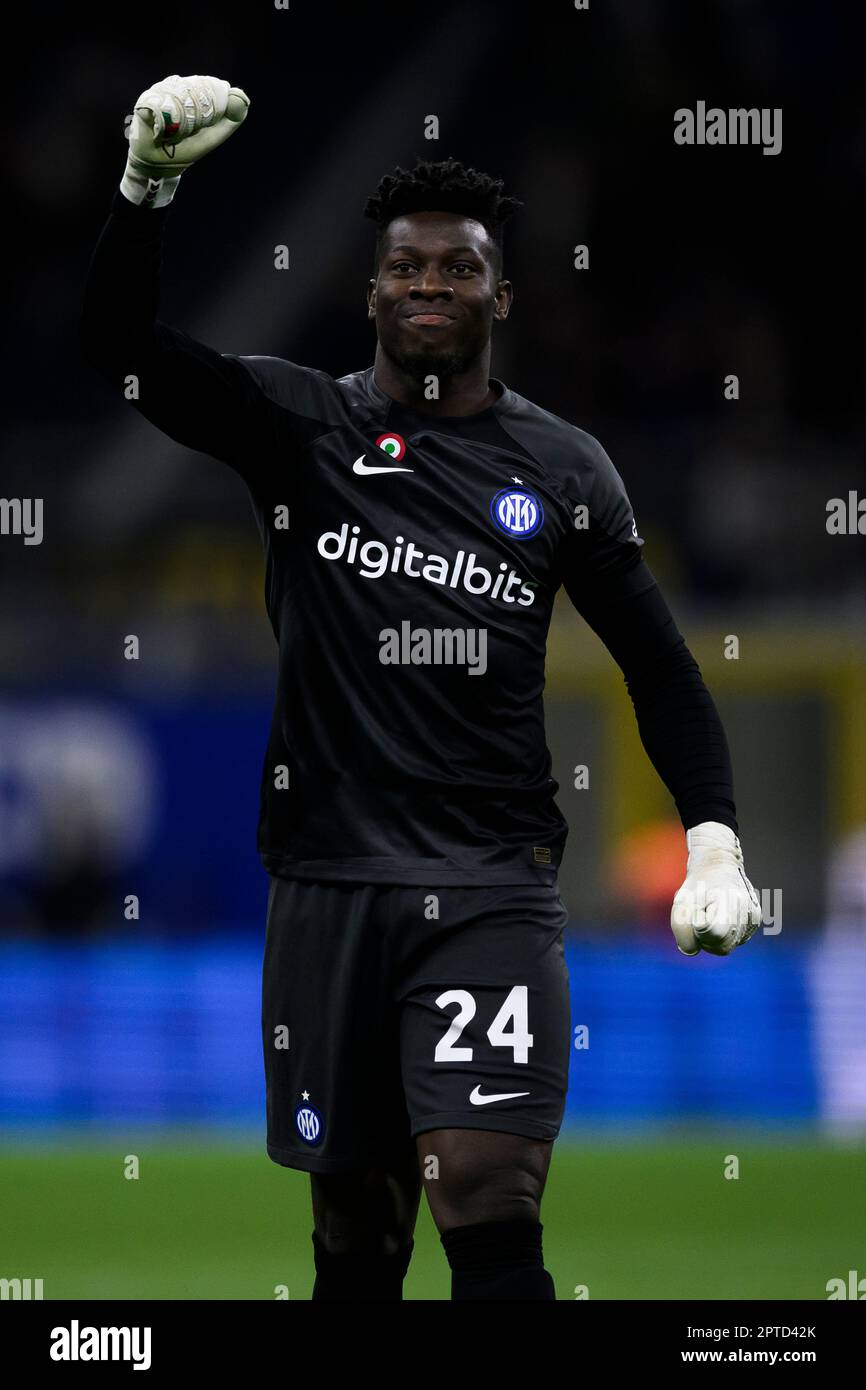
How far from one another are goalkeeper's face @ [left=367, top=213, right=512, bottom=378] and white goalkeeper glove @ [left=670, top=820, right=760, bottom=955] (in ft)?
3.49

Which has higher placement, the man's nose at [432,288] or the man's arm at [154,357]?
the man's nose at [432,288]

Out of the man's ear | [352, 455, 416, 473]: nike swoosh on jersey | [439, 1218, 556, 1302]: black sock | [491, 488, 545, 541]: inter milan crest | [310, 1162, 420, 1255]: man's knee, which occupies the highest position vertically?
the man's ear

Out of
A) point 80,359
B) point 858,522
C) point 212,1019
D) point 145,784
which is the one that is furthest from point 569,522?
point 80,359

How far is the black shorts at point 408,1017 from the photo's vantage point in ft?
12.6

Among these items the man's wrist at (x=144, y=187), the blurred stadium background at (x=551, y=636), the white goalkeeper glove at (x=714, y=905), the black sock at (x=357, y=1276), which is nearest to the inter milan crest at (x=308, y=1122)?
the black sock at (x=357, y=1276)

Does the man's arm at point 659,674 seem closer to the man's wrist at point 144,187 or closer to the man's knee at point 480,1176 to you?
the man's knee at point 480,1176

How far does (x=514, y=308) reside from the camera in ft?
50.1

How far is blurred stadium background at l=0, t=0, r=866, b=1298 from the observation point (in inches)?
366

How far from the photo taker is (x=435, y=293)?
4102 mm

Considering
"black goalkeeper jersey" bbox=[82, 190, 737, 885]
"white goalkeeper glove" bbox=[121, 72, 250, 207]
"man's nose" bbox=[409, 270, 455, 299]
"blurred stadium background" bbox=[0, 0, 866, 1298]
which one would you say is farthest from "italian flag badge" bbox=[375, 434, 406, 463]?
"blurred stadium background" bbox=[0, 0, 866, 1298]

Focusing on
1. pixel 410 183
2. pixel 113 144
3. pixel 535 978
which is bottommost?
pixel 535 978

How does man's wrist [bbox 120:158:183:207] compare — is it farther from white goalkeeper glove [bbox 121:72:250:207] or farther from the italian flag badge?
the italian flag badge

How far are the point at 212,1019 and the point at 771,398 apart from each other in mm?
7002

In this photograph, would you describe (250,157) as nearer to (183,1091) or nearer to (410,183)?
(183,1091)
